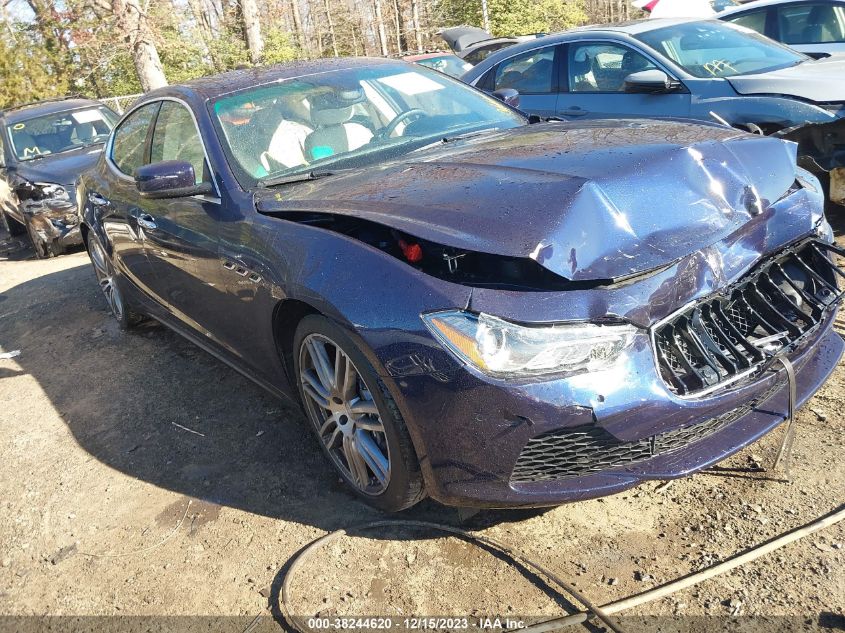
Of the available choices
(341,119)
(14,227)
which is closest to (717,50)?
(341,119)

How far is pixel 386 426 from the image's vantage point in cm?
232

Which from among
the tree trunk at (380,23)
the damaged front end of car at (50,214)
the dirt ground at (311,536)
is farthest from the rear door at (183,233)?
the tree trunk at (380,23)

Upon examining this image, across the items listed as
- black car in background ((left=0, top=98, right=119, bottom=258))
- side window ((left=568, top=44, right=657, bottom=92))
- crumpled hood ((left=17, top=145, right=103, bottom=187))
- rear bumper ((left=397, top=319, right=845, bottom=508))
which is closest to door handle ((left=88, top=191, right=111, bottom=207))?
rear bumper ((left=397, top=319, right=845, bottom=508))

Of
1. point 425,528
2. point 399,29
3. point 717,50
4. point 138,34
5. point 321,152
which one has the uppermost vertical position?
point 138,34

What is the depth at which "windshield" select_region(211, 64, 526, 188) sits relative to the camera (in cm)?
323

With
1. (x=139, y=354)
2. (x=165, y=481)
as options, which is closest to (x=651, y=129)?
(x=165, y=481)

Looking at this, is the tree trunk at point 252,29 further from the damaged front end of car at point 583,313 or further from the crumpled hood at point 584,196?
the damaged front end of car at point 583,313

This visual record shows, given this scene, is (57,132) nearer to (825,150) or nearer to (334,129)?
(334,129)

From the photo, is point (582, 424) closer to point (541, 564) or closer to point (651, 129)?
point (541, 564)

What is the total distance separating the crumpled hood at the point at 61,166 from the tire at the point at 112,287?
2942mm

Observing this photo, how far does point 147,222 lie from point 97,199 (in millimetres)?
1166

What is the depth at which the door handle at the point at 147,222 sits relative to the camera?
3737 mm

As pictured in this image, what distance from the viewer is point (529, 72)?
21.4 feet

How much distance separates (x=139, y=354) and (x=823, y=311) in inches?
156
